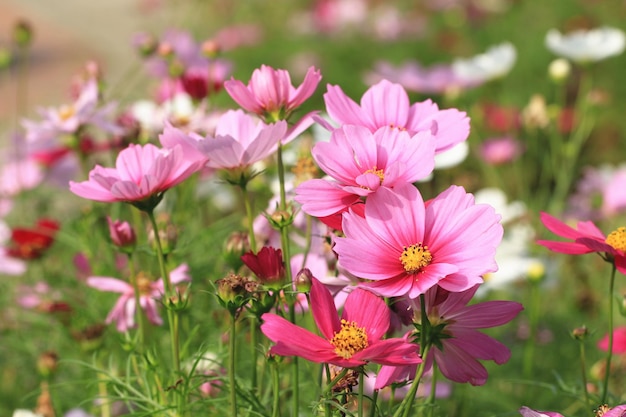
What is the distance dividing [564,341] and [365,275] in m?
1.21

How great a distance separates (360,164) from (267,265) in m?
0.11

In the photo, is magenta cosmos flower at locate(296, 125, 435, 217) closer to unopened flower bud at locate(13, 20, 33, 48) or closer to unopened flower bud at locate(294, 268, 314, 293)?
unopened flower bud at locate(294, 268, 314, 293)

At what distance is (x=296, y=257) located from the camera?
92 centimetres

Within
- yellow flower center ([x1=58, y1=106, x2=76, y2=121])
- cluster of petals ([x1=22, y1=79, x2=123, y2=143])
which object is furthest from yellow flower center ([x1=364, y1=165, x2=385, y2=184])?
yellow flower center ([x1=58, y1=106, x2=76, y2=121])

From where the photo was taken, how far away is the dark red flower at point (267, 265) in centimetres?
69

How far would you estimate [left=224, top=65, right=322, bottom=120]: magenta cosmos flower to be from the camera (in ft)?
2.49

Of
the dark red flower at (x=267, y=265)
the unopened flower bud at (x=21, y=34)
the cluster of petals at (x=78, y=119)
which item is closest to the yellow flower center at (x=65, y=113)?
the cluster of petals at (x=78, y=119)

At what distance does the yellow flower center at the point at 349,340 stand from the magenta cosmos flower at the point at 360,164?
0.09 m

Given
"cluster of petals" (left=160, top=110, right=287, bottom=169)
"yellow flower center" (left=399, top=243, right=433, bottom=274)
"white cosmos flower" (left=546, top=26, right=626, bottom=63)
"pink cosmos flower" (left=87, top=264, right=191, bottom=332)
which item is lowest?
"pink cosmos flower" (left=87, top=264, right=191, bottom=332)

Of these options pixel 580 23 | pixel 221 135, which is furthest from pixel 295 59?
pixel 221 135

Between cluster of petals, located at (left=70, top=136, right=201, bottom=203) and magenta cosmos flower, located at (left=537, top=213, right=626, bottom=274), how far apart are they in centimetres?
A: 31

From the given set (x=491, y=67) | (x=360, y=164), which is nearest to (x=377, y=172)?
(x=360, y=164)

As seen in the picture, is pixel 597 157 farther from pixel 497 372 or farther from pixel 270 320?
pixel 270 320

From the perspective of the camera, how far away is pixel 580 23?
3.47 metres
